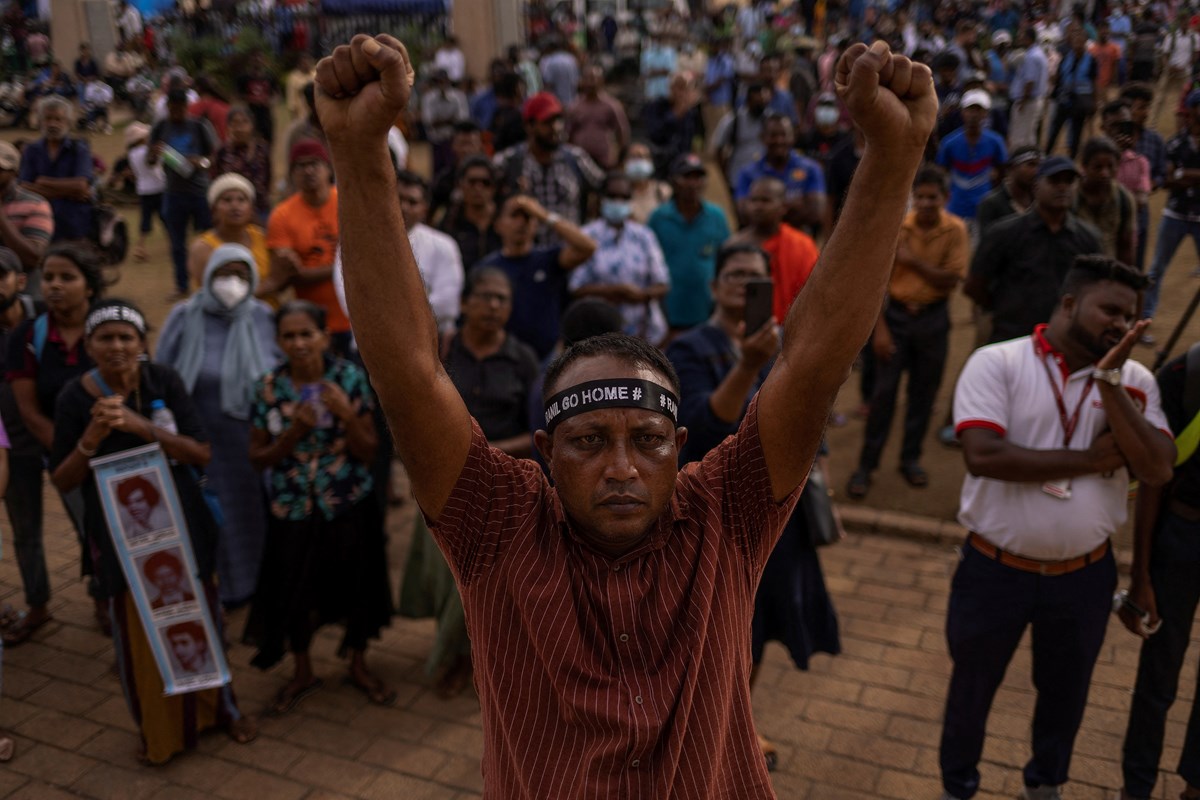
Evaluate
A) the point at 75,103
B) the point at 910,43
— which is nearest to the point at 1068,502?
the point at 910,43

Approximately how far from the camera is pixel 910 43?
17000mm

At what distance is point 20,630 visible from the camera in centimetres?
525

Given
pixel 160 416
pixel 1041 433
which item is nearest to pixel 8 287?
pixel 160 416

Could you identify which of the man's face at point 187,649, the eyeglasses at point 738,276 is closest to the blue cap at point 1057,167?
the eyeglasses at point 738,276

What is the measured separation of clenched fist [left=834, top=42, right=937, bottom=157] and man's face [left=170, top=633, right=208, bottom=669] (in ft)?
12.0

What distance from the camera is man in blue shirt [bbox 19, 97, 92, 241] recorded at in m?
7.89

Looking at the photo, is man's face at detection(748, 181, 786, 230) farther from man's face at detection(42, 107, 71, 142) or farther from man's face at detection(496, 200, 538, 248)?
man's face at detection(42, 107, 71, 142)


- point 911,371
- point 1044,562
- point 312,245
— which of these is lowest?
point 911,371

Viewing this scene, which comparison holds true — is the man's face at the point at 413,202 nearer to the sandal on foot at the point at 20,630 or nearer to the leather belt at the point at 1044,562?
the sandal on foot at the point at 20,630

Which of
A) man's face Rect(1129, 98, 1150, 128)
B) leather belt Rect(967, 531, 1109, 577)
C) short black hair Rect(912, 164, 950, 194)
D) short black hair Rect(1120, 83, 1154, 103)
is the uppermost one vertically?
short black hair Rect(1120, 83, 1154, 103)

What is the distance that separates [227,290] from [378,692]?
211cm

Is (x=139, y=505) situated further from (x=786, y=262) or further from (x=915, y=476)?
(x=915, y=476)

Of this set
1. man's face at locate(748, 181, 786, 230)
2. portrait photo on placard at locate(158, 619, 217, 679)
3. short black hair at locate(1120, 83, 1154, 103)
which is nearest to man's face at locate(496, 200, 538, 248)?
man's face at locate(748, 181, 786, 230)

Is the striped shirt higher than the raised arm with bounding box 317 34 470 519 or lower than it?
lower
